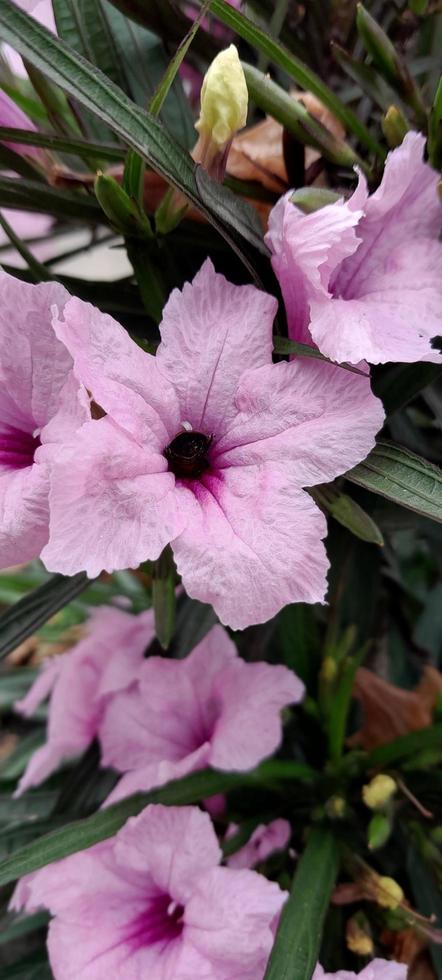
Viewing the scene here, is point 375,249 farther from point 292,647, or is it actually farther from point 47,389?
point 292,647

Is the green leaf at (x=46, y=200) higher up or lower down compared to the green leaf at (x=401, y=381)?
higher up

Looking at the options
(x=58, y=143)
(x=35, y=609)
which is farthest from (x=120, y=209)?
(x=35, y=609)

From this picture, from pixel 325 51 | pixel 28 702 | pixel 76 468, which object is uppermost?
pixel 325 51

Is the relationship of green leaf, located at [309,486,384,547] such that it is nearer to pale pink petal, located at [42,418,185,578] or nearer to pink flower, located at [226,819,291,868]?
pale pink petal, located at [42,418,185,578]

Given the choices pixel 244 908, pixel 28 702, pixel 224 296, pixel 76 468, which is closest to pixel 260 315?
pixel 224 296

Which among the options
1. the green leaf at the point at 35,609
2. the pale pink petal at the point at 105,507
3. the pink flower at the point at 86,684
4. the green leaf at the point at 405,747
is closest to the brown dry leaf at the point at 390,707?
the green leaf at the point at 405,747

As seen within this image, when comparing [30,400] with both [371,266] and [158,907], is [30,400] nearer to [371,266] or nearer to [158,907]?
[371,266]

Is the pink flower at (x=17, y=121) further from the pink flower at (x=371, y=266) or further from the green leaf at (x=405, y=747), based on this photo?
the green leaf at (x=405, y=747)
